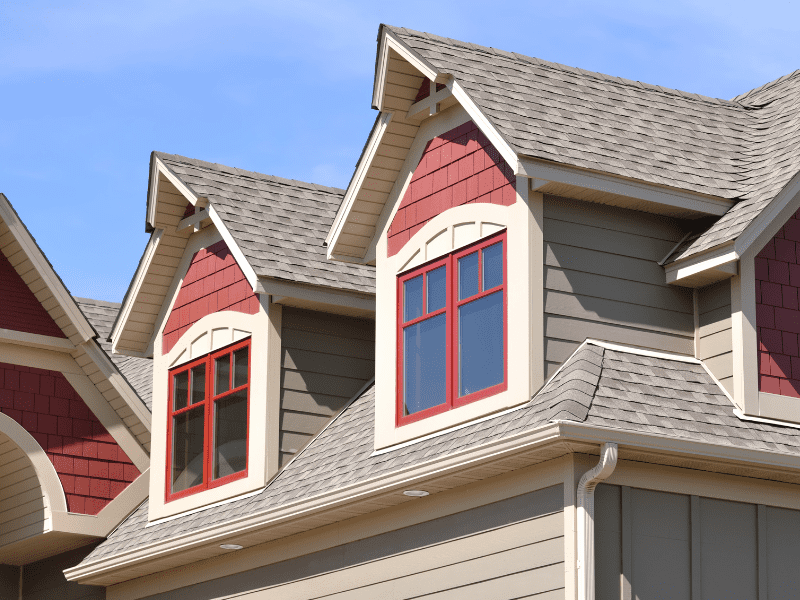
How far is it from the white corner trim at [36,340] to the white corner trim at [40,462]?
0.99 m

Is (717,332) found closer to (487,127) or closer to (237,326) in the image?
(487,127)

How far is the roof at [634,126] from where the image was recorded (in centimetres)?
1189

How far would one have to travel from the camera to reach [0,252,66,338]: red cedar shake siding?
17141 mm

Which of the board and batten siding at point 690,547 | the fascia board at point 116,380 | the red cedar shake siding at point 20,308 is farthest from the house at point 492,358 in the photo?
the red cedar shake siding at point 20,308

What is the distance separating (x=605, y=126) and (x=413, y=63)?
1.96m

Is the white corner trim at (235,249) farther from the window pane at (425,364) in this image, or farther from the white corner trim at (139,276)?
the window pane at (425,364)

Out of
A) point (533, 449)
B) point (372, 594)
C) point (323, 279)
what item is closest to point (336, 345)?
point (323, 279)

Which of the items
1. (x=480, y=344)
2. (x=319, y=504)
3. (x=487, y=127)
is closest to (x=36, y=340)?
(x=319, y=504)

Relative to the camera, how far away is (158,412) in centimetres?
1628

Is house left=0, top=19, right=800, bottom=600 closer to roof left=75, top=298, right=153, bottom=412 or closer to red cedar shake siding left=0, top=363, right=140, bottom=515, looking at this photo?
red cedar shake siding left=0, top=363, right=140, bottom=515

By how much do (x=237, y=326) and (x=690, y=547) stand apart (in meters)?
6.49

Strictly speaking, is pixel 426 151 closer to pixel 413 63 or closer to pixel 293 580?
pixel 413 63

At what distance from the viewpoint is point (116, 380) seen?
17297 mm

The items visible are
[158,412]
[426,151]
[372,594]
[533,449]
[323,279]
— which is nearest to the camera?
[533,449]
